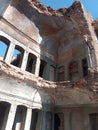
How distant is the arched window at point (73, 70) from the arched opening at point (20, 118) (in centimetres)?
482

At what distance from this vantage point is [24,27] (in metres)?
11.5

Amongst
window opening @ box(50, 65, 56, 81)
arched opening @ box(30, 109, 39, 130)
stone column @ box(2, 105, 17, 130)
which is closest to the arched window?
window opening @ box(50, 65, 56, 81)

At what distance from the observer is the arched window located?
11.6m

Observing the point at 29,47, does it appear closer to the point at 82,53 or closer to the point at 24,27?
the point at 24,27

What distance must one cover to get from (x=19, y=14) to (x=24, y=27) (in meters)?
1.16

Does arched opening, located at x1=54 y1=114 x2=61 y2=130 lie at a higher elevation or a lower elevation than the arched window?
lower

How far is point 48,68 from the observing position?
12.1m

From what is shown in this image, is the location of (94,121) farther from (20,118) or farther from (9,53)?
(9,53)

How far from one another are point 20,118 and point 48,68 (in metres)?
4.86

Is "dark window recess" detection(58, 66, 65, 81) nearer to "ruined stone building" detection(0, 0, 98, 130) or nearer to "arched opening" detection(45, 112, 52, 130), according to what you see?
"ruined stone building" detection(0, 0, 98, 130)

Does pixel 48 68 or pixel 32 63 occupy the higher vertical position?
pixel 32 63

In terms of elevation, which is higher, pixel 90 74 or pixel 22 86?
pixel 90 74

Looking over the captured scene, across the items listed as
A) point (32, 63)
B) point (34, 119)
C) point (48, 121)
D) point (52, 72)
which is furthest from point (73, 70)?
point (34, 119)

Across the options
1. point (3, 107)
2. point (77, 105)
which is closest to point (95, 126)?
point (77, 105)
